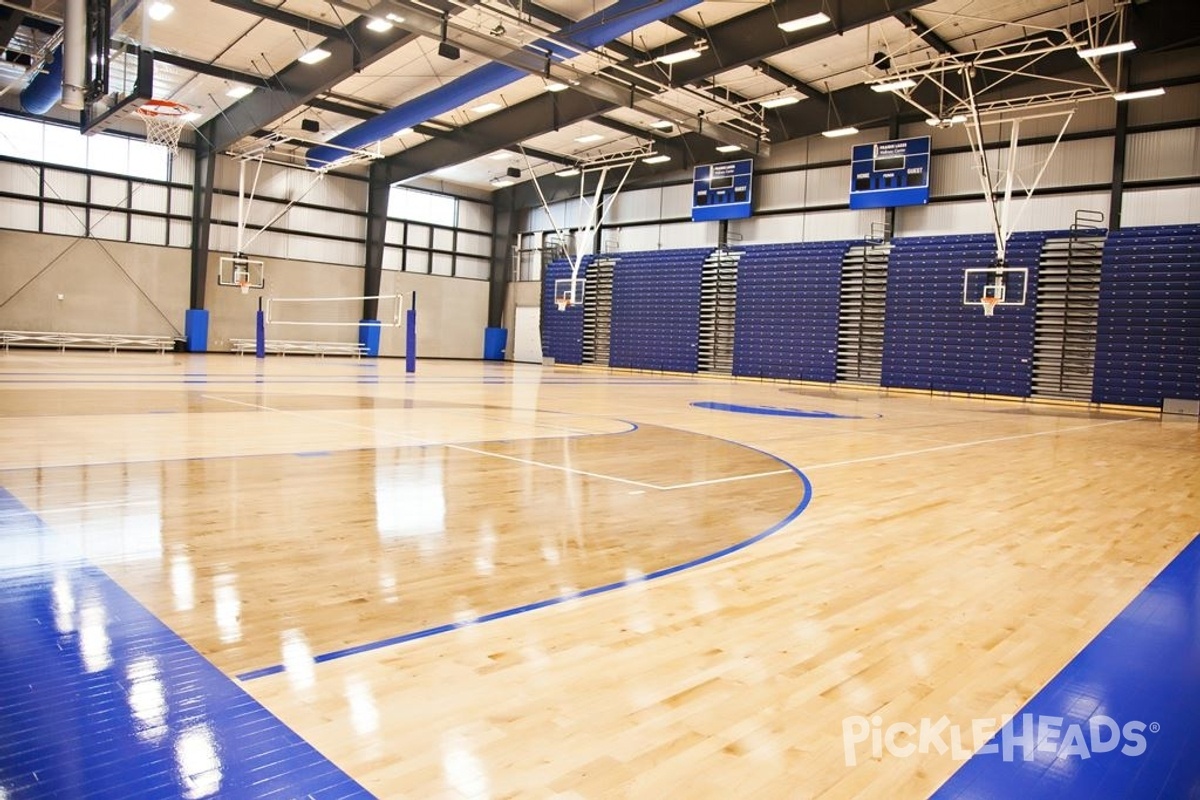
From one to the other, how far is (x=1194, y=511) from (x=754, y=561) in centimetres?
426

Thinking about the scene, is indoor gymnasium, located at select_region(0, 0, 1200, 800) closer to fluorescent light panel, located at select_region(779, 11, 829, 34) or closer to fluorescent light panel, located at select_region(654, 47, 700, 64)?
fluorescent light panel, located at select_region(779, 11, 829, 34)

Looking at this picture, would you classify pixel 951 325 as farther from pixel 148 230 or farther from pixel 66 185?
pixel 66 185

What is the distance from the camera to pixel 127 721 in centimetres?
222

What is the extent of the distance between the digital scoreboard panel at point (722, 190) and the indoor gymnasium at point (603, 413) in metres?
0.11

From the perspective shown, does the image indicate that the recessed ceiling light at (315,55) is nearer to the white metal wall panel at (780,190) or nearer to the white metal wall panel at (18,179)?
the white metal wall panel at (18,179)

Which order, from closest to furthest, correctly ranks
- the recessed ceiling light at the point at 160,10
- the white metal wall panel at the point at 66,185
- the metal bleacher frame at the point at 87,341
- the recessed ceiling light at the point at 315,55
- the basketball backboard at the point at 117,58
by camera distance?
1. the basketball backboard at the point at 117,58
2. the recessed ceiling light at the point at 160,10
3. the recessed ceiling light at the point at 315,55
4. the metal bleacher frame at the point at 87,341
5. the white metal wall panel at the point at 66,185

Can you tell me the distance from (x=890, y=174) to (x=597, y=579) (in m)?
21.8

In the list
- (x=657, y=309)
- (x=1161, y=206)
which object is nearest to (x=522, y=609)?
(x=1161, y=206)

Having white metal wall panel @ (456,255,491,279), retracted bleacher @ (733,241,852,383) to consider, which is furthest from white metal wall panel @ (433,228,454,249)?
retracted bleacher @ (733,241,852,383)

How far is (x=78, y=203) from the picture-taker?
24531 millimetres

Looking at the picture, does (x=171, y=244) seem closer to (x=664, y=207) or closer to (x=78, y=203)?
(x=78, y=203)

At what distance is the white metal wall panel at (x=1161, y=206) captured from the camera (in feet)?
60.6

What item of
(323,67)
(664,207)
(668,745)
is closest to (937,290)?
(664,207)

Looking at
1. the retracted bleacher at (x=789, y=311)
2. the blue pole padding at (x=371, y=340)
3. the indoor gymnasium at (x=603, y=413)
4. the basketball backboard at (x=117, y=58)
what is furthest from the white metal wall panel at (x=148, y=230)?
the retracted bleacher at (x=789, y=311)
